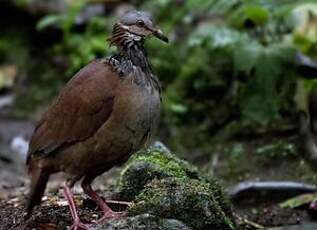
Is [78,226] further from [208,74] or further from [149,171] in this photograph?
[208,74]

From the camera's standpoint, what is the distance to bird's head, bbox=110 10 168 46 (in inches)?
194

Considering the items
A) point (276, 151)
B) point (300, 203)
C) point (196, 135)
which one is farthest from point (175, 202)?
point (196, 135)

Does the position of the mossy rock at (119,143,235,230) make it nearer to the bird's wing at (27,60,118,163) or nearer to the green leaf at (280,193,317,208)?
the bird's wing at (27,60,118,163)

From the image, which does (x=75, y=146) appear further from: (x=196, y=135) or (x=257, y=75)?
(x=196, y=135)

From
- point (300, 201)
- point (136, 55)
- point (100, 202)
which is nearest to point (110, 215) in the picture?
point (100, 202)

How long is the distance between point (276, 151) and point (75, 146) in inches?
128

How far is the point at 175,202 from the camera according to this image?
487 centimetres

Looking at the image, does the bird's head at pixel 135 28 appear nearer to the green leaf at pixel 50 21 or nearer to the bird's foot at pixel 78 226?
the bird's foot at pixel 78 226

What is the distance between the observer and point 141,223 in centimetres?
457

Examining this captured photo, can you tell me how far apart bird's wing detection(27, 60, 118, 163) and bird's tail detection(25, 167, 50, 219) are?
132 millimetres

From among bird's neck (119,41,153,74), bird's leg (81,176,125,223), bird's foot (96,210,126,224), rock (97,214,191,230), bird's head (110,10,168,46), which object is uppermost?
bird's head (110,10,168,46)

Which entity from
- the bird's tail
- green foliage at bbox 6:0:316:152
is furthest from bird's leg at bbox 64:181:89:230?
green foliage at bbox 6:0:316:152

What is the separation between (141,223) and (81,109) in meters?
0.75

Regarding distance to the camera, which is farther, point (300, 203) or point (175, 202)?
point (300, 203)
